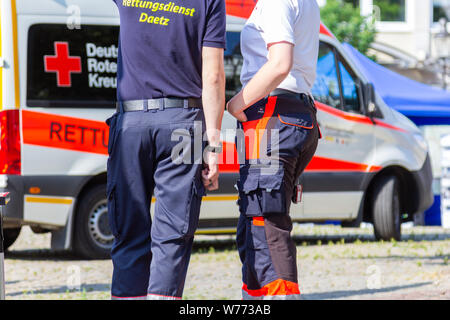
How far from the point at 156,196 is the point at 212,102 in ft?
1.50

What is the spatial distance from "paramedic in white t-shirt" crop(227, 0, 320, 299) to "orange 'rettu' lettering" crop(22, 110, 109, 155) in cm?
419

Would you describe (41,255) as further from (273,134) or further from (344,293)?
(273,134)

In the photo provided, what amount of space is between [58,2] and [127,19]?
4507mm

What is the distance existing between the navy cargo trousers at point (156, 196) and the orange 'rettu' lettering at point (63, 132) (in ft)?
14.0

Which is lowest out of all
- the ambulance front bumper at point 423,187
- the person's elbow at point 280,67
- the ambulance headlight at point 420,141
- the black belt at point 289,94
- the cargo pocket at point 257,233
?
the ambulance front bumper at point 423,187

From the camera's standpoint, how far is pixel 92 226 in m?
8.22

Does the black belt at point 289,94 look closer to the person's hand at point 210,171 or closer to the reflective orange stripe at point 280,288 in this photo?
the person's hand at point 210,171

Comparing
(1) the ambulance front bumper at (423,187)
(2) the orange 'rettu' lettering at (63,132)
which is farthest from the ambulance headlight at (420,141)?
(2) the orange 'rettu' lettering at (63,132)

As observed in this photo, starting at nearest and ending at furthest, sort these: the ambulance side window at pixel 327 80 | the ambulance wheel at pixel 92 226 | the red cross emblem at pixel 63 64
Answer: the red cross emblem at pixel 63 64
the ambulance wheel at pixel 92 226
the ambulance side window at pixel 327 80

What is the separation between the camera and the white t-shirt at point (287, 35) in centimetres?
370

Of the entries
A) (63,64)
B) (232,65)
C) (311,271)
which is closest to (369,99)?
(232,65)

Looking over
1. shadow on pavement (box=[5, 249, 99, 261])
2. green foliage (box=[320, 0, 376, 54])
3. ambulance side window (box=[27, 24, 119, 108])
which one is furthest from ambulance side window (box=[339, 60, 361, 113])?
green foliage (box=[320, 0, 376, 54])

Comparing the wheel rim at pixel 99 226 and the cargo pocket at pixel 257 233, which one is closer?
the cargo pocket at pixel 257 233

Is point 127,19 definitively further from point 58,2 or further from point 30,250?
point 30,250
